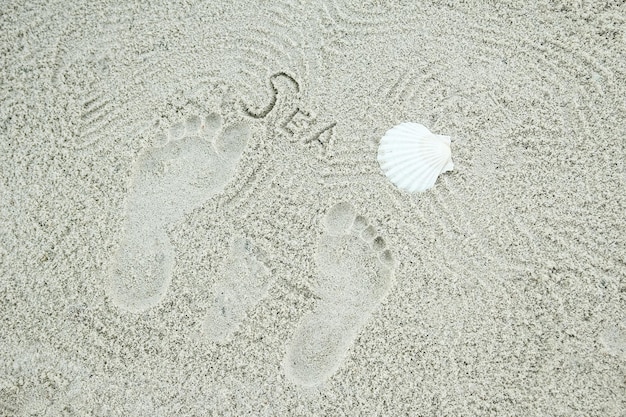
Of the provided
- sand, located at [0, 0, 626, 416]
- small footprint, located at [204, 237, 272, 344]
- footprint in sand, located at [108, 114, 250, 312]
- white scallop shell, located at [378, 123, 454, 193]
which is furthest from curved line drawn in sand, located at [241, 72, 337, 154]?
small footprint, located at [204, 237, 272, 344]

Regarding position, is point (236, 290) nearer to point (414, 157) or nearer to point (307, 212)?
point (307, 212)

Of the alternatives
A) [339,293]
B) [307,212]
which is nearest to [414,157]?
[307,212]

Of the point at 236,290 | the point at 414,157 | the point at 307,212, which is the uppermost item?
the point at 414,157

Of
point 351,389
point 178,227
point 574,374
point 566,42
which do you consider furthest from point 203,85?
point 574,374

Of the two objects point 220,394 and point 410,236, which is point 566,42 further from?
point 220,394

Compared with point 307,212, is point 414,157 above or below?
above

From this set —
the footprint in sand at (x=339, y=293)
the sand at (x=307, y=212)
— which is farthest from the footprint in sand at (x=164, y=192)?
the footprint in sand at (x=339, y=293)

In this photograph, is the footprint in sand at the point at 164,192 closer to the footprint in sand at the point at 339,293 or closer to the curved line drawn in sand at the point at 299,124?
the curved line drawn in sand at the point at 299,124
